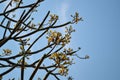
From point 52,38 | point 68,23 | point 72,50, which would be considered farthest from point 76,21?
point 52,38

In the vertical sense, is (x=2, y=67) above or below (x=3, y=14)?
below

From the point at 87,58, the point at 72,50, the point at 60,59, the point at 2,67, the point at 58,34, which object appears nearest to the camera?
the point at 60,59

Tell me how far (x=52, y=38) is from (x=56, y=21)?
4.29 feet

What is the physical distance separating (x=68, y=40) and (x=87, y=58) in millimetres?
1499

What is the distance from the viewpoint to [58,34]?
406 centimetres

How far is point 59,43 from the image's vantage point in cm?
429

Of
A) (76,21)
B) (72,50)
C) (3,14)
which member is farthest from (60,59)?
(3,14)

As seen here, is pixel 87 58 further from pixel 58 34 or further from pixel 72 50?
pixel 58 34

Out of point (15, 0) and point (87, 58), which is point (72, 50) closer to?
point (87, 58)

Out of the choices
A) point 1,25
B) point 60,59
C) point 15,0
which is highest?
point 15,0

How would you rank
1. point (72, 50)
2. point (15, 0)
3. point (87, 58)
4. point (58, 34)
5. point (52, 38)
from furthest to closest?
point (15, 0) → point (87, 58) → point (72, 50) → point (52, 38) → point (58, 34)

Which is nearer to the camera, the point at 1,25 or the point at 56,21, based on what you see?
the point at 56,21

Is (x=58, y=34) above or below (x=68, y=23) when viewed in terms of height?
below

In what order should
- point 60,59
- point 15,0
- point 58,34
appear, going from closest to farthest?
point 60,59
point 58,34
point 15,0
